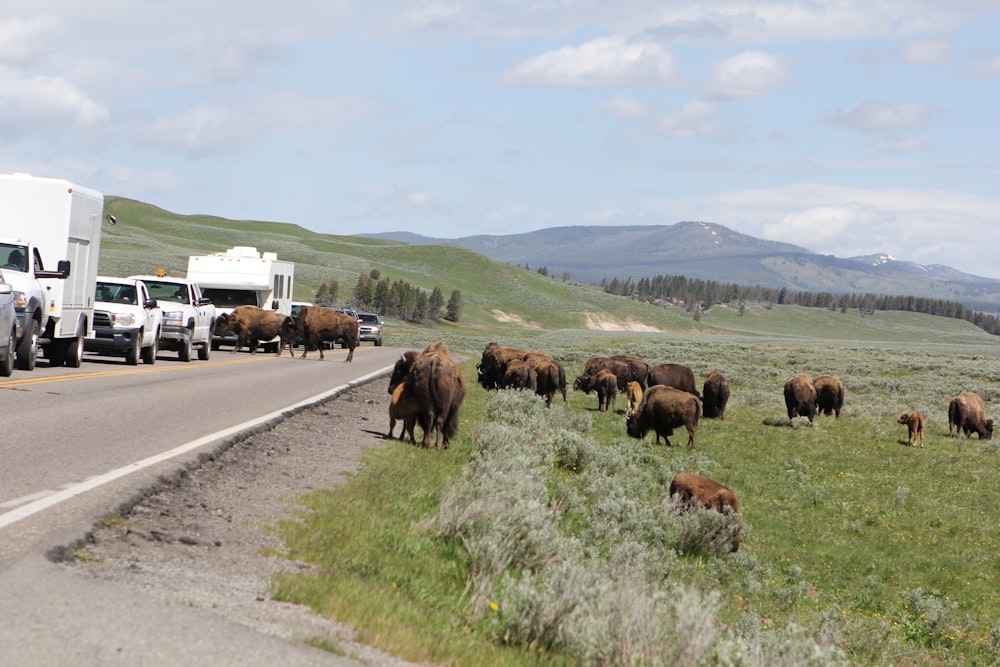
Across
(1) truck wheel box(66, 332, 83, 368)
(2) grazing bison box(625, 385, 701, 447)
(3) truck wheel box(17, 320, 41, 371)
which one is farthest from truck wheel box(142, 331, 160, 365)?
(2) grazing bison box(625, 385, 701, 447)


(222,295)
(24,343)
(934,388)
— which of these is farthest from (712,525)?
(934,388)

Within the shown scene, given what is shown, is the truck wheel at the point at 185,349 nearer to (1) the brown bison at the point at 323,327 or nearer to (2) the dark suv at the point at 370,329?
(1) the brown bison at the point at 323,327

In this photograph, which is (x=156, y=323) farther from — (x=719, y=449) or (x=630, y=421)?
(x=719, y=449)

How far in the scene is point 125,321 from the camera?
2559 cm

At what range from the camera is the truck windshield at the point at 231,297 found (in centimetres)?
4169

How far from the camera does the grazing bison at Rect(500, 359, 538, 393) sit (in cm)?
2791

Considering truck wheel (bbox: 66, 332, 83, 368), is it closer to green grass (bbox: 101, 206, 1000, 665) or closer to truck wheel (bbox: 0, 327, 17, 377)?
truck wheel (bbox: 0, 327, 17, 377)

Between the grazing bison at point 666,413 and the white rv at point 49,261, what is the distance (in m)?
11.0

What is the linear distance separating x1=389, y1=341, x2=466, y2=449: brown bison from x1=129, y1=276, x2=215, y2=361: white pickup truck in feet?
48.9

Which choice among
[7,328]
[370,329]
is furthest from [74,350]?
[370,329]

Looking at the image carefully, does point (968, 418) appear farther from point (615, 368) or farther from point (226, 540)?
point (226, 540)

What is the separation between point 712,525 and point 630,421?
991 centimetres

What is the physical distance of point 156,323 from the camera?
90.1ft

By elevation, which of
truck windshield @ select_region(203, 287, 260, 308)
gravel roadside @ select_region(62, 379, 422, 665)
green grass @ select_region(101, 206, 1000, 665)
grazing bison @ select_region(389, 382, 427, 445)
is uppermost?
truck windshield @ select_region(203, 287, 260, 308)
